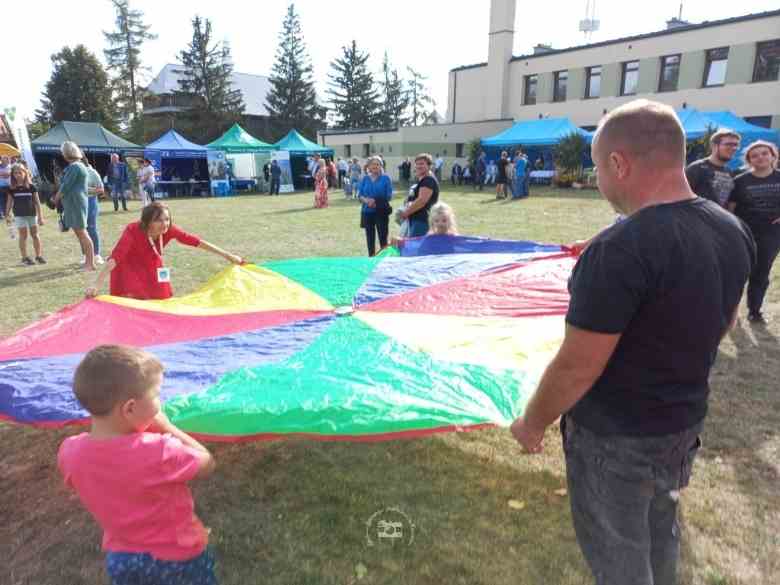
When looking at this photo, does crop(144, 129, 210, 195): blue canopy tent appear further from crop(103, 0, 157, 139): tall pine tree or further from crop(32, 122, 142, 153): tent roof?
crop(103, 0, 157, 139): tall pine tree

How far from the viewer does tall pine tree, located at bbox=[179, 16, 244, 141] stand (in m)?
42.8

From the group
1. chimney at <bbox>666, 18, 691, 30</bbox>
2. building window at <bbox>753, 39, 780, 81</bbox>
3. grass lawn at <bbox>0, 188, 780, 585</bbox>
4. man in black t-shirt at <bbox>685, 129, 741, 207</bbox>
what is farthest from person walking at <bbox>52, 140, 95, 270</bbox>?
chimney at <bbox>666, 18, 691, 30</bbox>

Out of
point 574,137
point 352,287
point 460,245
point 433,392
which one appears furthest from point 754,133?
point 433,392

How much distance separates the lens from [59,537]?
253 cm

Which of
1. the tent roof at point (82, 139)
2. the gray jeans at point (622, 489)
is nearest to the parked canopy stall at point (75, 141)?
the tent roof at point (82, 139)

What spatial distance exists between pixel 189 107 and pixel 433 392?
4746 cm

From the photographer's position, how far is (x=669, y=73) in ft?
78.1

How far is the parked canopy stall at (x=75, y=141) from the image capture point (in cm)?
2088

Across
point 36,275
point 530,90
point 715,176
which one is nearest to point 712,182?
point 715,176

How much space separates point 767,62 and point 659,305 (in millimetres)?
25515

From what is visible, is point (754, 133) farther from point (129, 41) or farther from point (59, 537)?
point (129, 41)

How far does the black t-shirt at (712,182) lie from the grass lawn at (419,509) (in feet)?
4.70

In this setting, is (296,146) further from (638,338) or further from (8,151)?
(638,338)

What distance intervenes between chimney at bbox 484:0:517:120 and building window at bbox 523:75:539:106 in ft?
3.23
